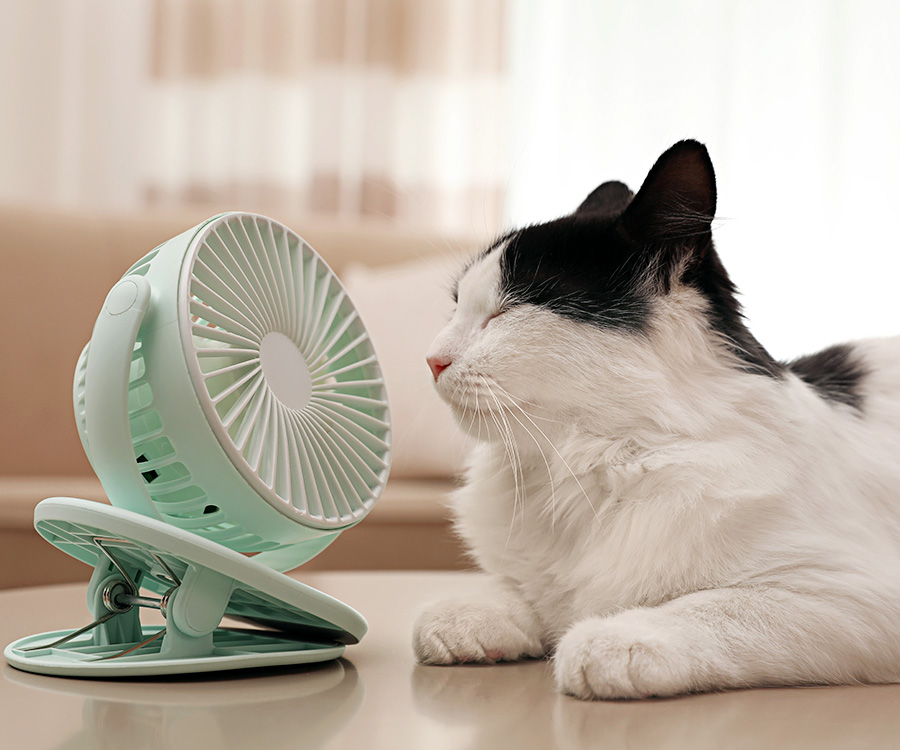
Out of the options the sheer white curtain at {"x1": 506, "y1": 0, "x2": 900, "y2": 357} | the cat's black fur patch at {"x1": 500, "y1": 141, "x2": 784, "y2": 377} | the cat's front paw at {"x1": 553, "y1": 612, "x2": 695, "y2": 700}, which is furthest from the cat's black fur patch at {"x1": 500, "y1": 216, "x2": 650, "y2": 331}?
the sheer white curtain at {"x1": 506, "y1": 0, "x2": 900, "y2": 357}

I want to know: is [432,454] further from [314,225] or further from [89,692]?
[89,692]

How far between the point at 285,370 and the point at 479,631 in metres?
0.30

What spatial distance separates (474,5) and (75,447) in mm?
2414

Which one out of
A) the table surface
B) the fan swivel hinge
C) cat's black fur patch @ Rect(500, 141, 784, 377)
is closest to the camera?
the table surface

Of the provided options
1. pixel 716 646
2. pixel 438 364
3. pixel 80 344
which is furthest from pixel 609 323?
pixel 80 344

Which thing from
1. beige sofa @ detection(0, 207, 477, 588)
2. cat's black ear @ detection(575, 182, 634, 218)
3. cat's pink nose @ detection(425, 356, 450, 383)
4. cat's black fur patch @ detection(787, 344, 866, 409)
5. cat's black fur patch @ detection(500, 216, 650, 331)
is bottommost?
beige sofa @ detection(0, 207, 477, 588)

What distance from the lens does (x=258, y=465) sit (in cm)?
66

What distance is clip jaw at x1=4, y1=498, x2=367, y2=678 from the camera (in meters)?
0.63

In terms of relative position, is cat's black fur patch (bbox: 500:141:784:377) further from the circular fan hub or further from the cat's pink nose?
the circular fan hub

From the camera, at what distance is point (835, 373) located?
3.38ft

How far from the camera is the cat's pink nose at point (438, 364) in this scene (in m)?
0.81

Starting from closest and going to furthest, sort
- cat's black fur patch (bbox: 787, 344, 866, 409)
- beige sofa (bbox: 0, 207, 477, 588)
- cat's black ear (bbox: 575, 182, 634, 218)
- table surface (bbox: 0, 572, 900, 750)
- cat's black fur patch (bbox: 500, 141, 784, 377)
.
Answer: table surface (bbox: 0, 572, 900, 750), cat's black fur patch (bbox: 500, 141, 784, 377), cat's black fur patch (bbox: 787, 344, 866, 409), cat's black ear (bbox: 575, 182, 634, 218), beige sofa (bbox: 0, 207, 477, 588)

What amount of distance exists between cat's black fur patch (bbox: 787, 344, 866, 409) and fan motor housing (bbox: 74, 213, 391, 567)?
0.53 m

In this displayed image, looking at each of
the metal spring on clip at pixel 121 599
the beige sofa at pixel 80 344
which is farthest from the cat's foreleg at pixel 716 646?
the beige sofa at pixel 80 344
